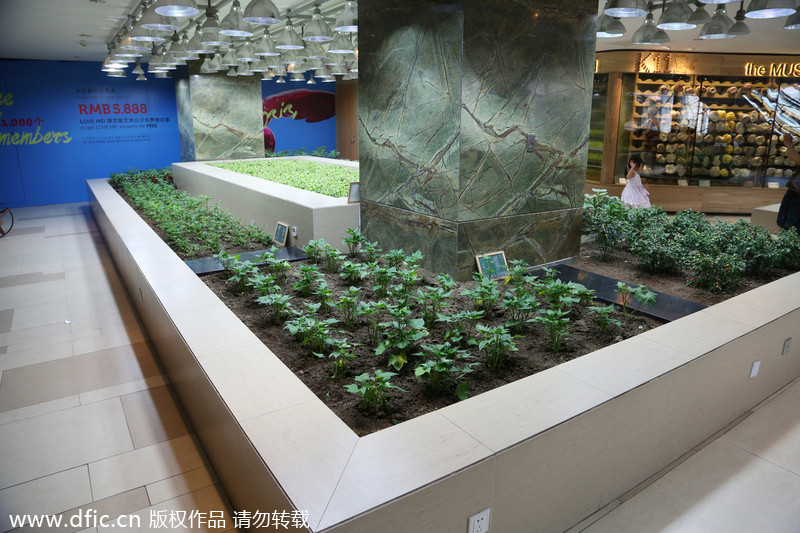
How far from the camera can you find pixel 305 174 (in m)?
8.69

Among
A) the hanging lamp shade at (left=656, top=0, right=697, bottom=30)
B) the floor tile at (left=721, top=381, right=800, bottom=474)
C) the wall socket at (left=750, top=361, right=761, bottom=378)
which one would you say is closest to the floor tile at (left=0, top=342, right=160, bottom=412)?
the floor tile at (left=721, top=381, right=800, bottom=474)

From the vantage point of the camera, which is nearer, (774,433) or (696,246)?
(774,433)

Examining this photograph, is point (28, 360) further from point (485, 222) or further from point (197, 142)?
point (197, 142)

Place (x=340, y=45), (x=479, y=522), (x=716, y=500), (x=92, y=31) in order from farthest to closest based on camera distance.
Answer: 1. (x=92, y=31)
2. (x=340, y=45)
3. (x=716, y=500)
4. (x=479, y=522)

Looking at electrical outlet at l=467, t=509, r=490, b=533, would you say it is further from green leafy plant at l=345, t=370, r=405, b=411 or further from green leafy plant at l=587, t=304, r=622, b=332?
green leafy plant at l=587, t=304, r=622, b=332

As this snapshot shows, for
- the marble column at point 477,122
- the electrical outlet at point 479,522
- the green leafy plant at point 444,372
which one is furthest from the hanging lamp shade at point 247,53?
the electrical outlet at point 479,522

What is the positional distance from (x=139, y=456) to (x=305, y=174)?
20.4 ft

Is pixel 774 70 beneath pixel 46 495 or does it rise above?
above

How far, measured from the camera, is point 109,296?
5922mm

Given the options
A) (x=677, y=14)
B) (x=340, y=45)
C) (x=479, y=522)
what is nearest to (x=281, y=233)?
(x=340, y=45)

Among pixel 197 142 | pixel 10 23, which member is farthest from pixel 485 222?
pixel 197 142

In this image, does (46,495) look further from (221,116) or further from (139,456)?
(221,116)

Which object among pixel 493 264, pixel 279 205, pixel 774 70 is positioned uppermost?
pixel 774 70

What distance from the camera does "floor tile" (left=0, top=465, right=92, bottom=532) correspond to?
2588mm
